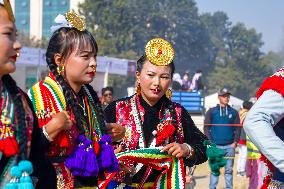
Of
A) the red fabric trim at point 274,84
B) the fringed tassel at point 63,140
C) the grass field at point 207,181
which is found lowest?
the grass field at point 207,181

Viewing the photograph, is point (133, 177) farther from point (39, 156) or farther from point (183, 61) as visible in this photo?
point (183, 61)

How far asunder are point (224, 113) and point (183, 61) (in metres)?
70.3

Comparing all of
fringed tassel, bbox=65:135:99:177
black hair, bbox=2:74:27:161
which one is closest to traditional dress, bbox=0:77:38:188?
black hair, bbox=2:74:27:161

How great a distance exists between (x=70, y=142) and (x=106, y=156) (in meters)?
0.26

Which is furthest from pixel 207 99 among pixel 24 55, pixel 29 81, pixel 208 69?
pixel 208 69

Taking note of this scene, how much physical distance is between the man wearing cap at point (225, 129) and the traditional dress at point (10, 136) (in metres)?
8.27

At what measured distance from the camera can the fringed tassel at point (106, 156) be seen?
11.5ft

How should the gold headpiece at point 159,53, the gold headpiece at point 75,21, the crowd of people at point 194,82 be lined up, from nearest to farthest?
1. the gold headpiece at point 75,21
2. the gold headpiece at point 159,53
3. the crowd of people at point 194,82

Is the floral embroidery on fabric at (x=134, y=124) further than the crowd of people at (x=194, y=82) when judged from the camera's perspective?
No

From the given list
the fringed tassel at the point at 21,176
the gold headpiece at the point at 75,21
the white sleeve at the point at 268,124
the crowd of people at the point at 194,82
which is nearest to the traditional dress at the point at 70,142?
the gold headpiece at the point at 75,21

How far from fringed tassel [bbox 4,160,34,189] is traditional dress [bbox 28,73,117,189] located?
669 millimetres

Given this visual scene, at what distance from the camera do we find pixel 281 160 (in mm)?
3379

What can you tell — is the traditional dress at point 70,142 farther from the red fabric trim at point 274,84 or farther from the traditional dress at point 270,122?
the red fabric trim at point 274,84

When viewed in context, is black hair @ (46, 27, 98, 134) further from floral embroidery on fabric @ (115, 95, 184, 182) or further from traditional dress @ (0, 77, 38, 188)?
floral embroidery on fabric @ (115, 95, 184, 182)
